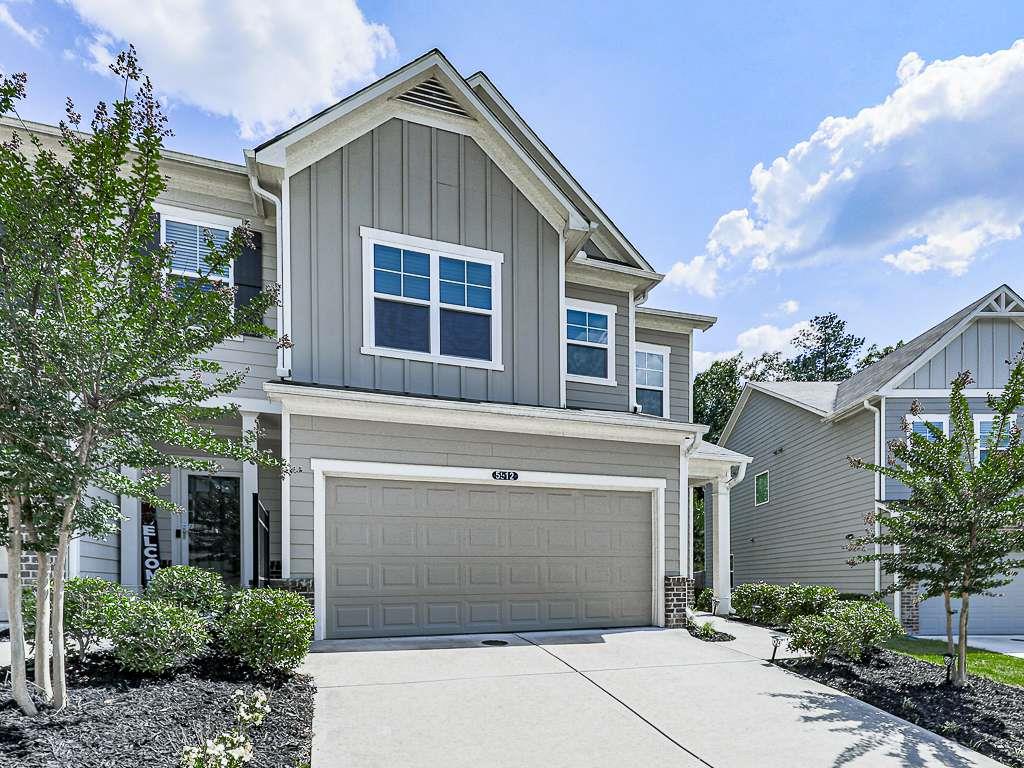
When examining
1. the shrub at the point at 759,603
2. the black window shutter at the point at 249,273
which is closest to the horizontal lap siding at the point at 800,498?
the shrub at the point at 759,603

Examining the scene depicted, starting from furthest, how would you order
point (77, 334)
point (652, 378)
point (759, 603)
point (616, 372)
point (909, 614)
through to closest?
1. point (652, 378)
2. point (909, 614)
3. point (759, 603)
4. point (616, 372)
5. point (77, 334)

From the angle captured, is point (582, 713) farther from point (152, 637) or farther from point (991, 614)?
point (991, 614)

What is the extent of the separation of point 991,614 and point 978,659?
17.3 ft

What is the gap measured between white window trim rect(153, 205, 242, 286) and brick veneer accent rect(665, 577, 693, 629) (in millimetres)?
8075

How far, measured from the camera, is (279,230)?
9016 mm

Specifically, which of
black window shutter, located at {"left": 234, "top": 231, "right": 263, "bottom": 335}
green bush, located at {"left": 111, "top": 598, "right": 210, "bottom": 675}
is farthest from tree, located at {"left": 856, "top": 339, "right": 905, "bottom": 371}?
green bush, located at {"left": 111, "top": 598, "right": 210, "bottom": 675}

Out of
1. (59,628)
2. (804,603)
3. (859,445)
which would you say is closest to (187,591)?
(59,628)

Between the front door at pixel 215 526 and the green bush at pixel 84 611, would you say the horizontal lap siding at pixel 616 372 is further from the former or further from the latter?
the green bush at pixel 84 611

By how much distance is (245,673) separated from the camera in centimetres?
591

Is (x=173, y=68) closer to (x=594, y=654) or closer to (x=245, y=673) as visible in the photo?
(x=245, y=673)

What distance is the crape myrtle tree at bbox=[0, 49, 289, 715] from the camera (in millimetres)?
4148

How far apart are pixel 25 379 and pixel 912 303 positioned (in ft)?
82.8

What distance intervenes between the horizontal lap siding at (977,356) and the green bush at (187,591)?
1441 cm

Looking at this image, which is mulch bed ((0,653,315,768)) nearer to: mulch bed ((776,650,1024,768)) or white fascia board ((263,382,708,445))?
white fascia board ((263,382,708,445))
